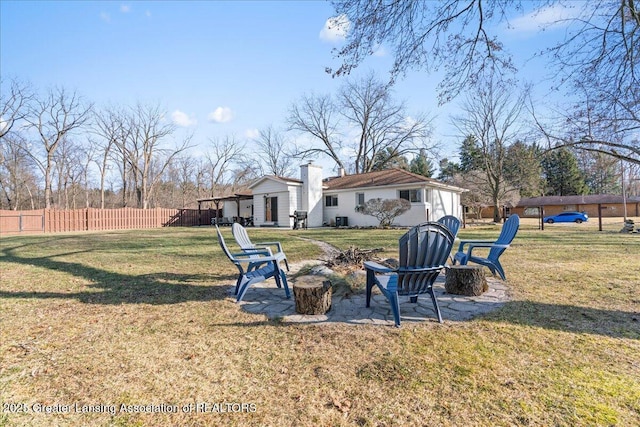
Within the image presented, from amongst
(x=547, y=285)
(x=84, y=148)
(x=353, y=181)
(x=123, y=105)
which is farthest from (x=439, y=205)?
(x=84, y=148)

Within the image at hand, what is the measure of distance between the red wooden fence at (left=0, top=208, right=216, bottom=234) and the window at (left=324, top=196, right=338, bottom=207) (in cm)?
1224

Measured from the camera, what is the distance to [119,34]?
31.6 ft

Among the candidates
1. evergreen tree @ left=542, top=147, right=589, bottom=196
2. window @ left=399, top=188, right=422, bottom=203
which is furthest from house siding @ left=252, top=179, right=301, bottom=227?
evergreen tree @ left=542, top=147, right=589, bottom=196

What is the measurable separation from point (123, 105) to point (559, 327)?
37921mm

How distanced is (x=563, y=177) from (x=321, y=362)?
53224 millimetres

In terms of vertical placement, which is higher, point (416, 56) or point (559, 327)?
point (416, 56)

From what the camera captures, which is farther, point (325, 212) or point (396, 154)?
point (396, 154)

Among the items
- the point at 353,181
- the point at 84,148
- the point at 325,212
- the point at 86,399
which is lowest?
the point at 86,399

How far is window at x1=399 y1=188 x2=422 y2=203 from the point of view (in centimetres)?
1831

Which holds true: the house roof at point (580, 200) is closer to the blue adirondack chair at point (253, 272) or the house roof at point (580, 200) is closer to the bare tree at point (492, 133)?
the bare tree at point (492, 133)

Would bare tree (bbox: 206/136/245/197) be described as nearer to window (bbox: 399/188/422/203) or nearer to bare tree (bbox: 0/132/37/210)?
bare tree (bbox: 0/132/37/210)

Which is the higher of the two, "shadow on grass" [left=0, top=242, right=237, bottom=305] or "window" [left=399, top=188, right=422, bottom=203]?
"window" [left=399, top=188, right=422, bottom=203]

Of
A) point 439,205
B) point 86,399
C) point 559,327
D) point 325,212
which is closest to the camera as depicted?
point 86,399

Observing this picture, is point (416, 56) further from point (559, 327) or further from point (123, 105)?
point (123, 105)
